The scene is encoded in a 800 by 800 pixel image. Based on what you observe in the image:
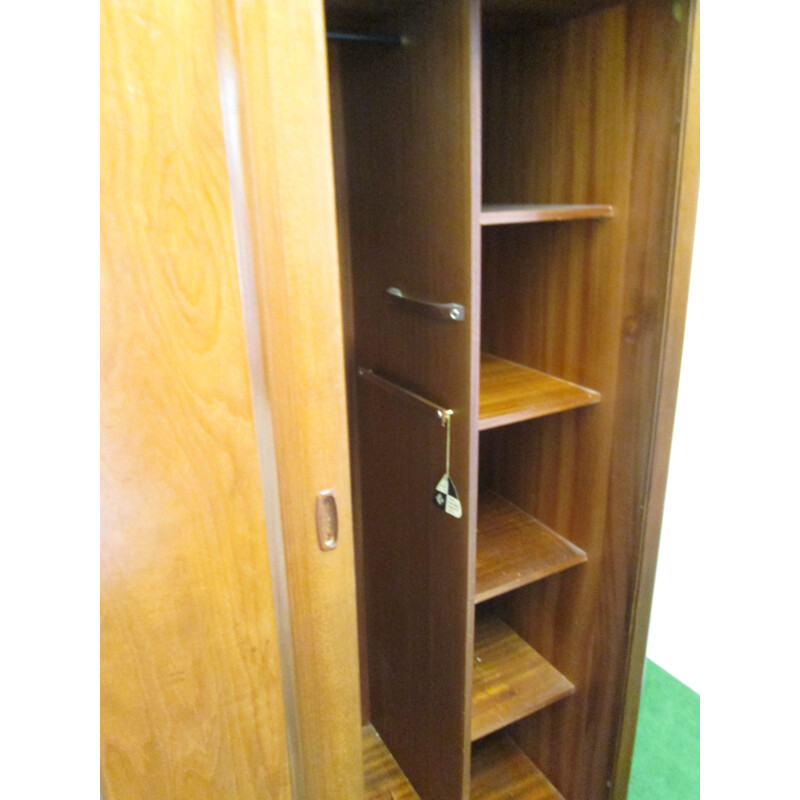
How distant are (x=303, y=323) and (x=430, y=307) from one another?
384 mm

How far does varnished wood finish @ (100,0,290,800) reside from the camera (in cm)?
53

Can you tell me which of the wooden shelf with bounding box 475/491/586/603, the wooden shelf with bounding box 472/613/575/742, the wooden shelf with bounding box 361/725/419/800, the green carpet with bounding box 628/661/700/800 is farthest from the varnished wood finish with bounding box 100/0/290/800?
the green carpet with bounding box 628/661/700/800

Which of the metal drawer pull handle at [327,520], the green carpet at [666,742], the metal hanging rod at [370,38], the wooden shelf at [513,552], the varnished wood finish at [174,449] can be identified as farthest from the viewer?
the green carpet at [666,742]

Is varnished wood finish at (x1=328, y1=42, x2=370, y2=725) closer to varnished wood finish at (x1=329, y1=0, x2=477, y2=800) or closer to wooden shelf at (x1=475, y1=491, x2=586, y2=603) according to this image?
varnished wood finish at (x1=329, y1=0, x2=477, y2=800)

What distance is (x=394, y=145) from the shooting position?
105cm

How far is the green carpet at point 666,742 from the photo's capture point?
1.36m

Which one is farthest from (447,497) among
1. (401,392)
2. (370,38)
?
(370,38)

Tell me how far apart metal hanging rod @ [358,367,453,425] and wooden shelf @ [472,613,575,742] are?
0.68 metres

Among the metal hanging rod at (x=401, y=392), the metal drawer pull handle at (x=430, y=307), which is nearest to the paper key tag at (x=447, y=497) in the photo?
the metal hanging rod at (x=401, y=392)

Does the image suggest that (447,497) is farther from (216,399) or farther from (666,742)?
(666,742)

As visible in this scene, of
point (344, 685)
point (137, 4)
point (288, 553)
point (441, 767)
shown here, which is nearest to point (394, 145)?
point (137, 4)

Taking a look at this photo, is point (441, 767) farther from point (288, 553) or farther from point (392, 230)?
point (392, 230)

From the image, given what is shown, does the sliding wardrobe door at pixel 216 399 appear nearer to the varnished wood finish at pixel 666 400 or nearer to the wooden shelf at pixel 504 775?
the varnished wood finish at pixel 666 400

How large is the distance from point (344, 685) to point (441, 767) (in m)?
0.66
